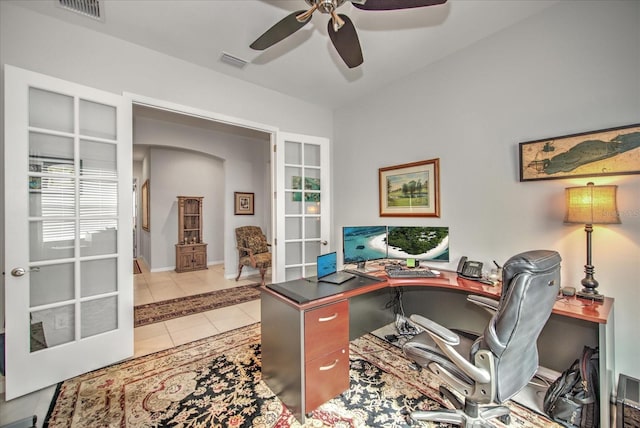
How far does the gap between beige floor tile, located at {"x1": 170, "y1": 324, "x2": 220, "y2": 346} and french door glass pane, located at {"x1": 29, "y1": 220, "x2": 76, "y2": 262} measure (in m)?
1.27

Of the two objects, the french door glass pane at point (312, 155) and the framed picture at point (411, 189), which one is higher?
the french door glass pane at point (312, 155)

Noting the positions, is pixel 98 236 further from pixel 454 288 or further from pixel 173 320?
pixel 454 288

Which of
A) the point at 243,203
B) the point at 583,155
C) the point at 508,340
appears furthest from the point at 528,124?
the point at 243,203

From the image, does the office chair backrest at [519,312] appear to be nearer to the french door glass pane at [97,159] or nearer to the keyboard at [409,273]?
the keyboard at [409,273]

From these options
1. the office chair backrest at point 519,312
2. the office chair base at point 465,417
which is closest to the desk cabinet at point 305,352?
the office chair base at point 465,417

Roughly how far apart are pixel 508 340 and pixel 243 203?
16.7 ft

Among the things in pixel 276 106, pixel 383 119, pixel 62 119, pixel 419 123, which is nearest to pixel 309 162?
pixel 276 106

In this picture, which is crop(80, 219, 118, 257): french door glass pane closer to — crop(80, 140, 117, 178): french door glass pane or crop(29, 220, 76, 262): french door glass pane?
crop(29, 220, 76, 262): french door glass pane

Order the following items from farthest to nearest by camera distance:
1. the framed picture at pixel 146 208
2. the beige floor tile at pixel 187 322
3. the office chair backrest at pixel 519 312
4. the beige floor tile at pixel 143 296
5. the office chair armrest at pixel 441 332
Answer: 1. the framed picture at pixel 146 208
2. the beige floor tile at pixel 143 296
3. the beige floor tile at pixel 187 322
4. the office chair armrest at pixel 441 332
5. the office chair backrest at pixel 519 312

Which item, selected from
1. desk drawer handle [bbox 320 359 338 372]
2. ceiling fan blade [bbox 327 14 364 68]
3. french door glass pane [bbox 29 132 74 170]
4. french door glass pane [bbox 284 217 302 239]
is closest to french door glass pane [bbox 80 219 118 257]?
french door glass pane [bbox 29 132 74 170]

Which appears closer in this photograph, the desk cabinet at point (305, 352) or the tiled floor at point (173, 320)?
the desk cabinet at point (305, 352)

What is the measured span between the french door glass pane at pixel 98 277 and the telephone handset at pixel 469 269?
3.14 m

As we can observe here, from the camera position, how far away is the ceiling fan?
4.83 feet

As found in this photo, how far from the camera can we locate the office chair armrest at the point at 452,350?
4.00 ft
